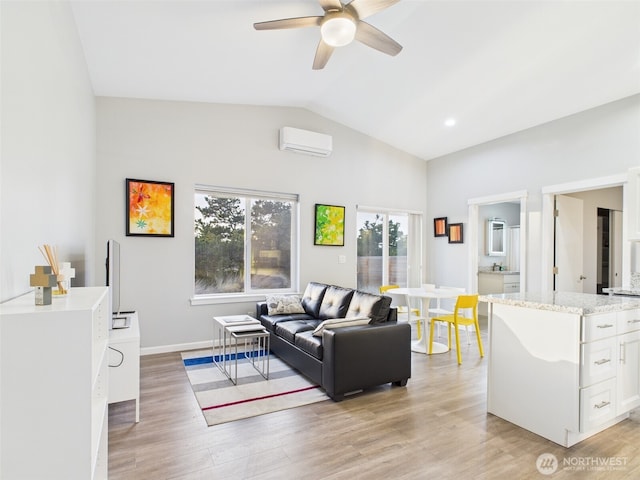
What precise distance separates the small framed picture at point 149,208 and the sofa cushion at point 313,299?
1.91 meters

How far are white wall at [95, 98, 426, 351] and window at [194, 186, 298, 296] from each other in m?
0.17

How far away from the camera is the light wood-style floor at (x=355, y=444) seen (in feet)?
6.79

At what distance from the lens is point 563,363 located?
231cm

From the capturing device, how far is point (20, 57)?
1.51 metres

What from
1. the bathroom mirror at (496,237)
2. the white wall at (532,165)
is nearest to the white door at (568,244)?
the white wall at (532,165)

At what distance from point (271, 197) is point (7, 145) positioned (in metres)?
3.79

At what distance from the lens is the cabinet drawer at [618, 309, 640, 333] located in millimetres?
2504

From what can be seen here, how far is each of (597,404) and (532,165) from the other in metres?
3.59

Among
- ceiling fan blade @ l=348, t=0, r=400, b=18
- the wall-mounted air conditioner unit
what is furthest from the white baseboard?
ceiling fan blade @ l=348, t=0, r=400, b=18

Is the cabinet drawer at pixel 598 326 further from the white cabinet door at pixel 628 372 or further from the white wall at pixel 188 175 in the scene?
the white wall at pixel 188 175

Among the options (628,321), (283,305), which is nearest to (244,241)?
(283,305)

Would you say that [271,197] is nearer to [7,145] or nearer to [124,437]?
[124,437]

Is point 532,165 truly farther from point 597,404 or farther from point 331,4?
point 331,4

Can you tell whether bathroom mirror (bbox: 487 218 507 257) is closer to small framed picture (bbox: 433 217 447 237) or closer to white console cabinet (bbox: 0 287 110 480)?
small framed picture (bbox: 433 217 447 237)
